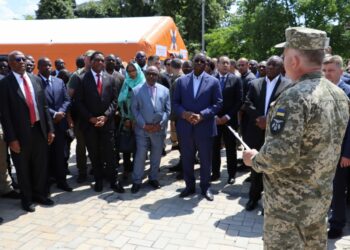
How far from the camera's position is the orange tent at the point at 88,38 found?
37.7 feet

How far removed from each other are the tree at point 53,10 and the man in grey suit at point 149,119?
3336 cm

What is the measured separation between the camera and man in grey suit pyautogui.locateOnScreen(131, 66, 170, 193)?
210 inches

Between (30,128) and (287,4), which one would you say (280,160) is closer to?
(30,128)

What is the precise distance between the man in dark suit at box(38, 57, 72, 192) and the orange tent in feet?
19.9

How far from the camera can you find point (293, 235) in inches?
87.7

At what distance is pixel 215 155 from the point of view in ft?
19.3

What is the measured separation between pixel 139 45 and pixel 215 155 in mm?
6409

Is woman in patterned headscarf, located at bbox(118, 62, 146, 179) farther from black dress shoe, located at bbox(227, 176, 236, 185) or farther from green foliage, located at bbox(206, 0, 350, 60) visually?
green foliage, located at bbox(206, 0, 350, 60)

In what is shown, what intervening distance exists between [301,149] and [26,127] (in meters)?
3.65

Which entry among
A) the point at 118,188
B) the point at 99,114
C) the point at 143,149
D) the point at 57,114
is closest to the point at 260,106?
the point at 143,149

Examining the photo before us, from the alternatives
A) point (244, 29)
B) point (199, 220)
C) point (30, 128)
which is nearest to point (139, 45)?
point (30, 128)

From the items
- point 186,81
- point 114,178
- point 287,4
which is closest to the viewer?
point 186,81

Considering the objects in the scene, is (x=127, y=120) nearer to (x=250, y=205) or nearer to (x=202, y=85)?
(x=202, y=85)

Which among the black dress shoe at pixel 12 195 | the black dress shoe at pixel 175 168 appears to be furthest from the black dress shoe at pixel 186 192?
the black dress shoe at pixel 12 195
